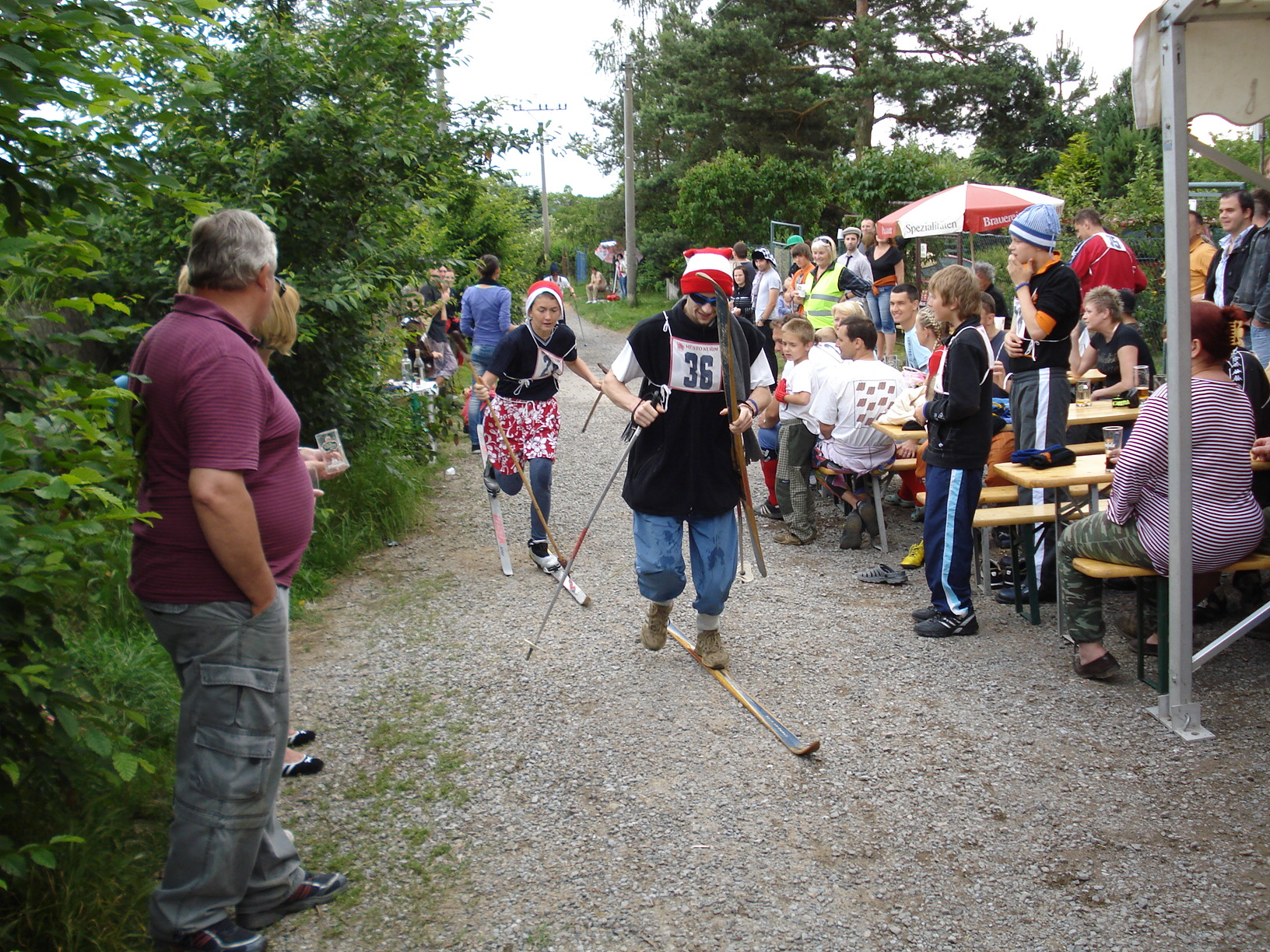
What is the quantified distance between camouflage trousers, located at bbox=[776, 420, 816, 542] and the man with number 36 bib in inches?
86.9

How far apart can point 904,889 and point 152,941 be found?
2171 millimetres

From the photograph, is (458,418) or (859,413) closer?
(859,413)

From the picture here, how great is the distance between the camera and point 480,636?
17.6ft

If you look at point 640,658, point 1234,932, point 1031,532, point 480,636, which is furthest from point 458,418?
point 1234,932

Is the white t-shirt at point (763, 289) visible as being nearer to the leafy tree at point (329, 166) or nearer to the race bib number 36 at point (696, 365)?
the leafy tree at point (329, 166)

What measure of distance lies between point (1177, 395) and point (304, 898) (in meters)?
3.56

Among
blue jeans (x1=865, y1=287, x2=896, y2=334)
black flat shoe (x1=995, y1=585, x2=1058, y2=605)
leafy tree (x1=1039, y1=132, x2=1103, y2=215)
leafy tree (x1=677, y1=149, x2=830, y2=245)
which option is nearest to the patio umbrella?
blue jeans (x1=865, y1=287, x2=896, y2=334)

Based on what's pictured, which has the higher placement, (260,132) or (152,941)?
(260,132)

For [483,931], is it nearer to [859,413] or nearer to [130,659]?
[130,659]

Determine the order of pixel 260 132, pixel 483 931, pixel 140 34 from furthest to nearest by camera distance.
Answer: pixel 260 132, pixel 483 931, pixel 140 34

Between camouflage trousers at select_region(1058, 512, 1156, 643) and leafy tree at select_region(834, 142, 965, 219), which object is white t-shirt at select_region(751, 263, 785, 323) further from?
camouflage trousers at select_region(1058, 512, 1156, 643)

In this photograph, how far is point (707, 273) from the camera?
14.2 ft

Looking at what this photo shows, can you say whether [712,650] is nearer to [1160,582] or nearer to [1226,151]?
[1160,582]

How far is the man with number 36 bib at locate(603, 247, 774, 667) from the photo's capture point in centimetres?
448
